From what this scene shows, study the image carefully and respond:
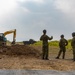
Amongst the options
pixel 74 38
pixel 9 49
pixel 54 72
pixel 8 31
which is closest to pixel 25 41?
pixel 8 31

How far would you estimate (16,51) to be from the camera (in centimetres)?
2648

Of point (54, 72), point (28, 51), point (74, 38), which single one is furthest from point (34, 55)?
point (54, 72)

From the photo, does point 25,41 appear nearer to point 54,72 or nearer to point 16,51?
point 16,51

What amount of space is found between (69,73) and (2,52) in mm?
12640

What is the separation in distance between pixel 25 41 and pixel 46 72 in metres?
39.4

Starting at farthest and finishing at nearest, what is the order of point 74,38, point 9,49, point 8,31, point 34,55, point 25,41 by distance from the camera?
point 25,41, point 8,31, point 9,49, point 34,55, point 74,38

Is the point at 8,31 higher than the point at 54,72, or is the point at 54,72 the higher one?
the point at 8,31

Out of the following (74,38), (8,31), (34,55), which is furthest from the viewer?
(8,31)

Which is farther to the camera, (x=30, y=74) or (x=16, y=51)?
(x=16, y=51)

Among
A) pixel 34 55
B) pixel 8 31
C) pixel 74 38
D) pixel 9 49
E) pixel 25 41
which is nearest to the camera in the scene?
pixel 74 38

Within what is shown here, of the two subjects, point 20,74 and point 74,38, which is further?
point 74,38

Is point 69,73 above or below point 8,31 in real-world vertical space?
below

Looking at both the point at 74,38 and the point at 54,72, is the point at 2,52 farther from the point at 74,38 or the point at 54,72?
the point at 54,72

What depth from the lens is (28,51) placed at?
27141 mm
